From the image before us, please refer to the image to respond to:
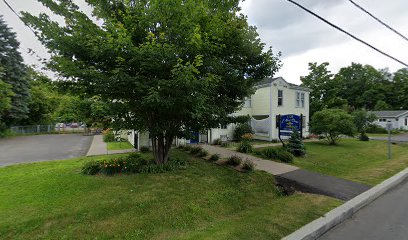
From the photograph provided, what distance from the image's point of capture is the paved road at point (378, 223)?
358cm

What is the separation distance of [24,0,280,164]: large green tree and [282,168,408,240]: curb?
304cm

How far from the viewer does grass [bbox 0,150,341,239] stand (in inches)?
132

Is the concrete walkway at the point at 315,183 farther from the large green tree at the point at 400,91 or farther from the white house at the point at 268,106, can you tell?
the large green tree at the point at 400,91

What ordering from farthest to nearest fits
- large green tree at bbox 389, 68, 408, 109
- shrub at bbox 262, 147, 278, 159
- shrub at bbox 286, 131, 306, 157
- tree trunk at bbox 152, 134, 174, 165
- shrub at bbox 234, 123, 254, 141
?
large green tree at bbox 389, 68, 408, 109, shrub at bbox 234, 123, 254, 141, shrub at bbox 286, 131, 306, 157, shrub at bbox 262, 147, 278, 159, tree trunk at bbox 152, 134, 174, 165

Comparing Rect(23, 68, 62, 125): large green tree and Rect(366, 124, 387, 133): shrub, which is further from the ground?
Rect(23, 68, 62, 125): large green tree

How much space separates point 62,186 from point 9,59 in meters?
26.7

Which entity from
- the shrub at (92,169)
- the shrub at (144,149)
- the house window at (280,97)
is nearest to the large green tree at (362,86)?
the house window at (280,97)

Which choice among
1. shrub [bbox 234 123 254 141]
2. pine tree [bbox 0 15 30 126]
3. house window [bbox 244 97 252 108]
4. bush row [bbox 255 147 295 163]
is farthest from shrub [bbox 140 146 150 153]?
pine tree [bbox 0 15 30 126]

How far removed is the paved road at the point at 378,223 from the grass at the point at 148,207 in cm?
46

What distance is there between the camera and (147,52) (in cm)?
465

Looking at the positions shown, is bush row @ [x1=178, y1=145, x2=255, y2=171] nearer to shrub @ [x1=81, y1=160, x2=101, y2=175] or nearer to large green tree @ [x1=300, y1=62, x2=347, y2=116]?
shrub @ [x1=81, y1=160, x2=101, y2=175]

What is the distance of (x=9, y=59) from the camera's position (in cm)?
2294

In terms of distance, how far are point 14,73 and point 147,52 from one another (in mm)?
27143

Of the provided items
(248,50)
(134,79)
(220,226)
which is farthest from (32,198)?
(248,50)
